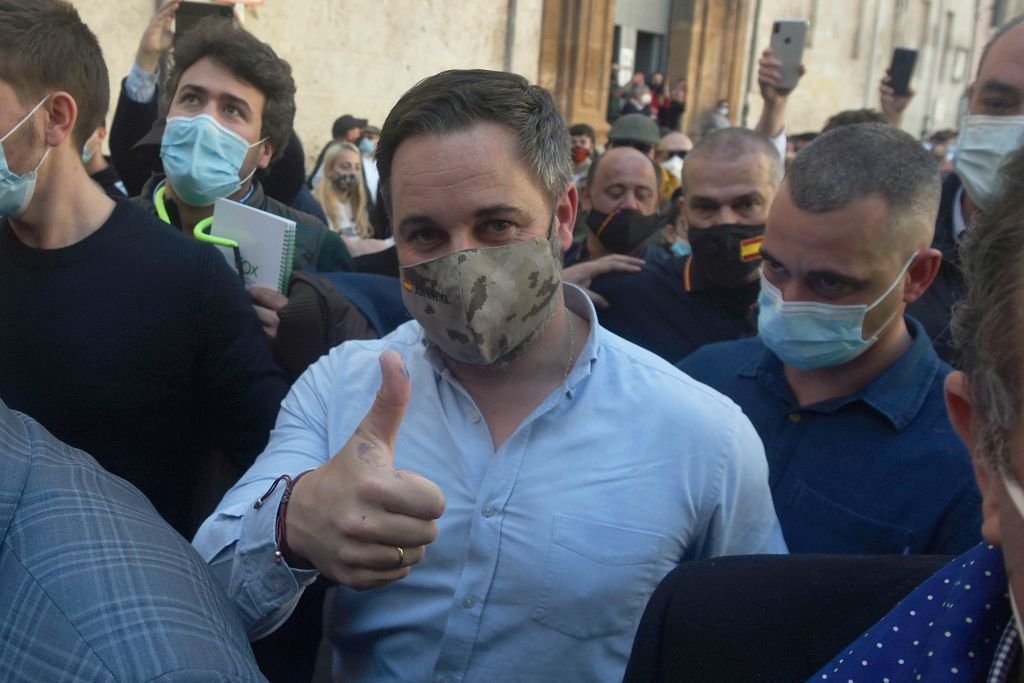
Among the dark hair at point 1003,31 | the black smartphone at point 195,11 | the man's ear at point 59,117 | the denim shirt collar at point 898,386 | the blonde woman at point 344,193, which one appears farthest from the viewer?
the black smartphone at point 195,11

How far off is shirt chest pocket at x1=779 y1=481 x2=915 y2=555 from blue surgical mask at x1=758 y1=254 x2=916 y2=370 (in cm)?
34

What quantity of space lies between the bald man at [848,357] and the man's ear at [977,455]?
700 mm

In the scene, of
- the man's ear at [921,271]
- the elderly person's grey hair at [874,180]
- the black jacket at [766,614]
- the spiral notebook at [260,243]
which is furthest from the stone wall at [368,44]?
the black jacket at [766,614]

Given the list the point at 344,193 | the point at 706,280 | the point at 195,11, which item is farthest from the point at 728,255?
the point at 195,11

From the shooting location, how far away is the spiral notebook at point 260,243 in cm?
255

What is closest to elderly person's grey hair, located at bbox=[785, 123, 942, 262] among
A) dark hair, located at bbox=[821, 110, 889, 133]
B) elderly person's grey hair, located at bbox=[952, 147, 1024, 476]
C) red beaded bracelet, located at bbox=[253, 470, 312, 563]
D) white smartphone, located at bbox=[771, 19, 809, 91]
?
elderly person's grey hair, located at bbox=[952, 147, 1024, 476]

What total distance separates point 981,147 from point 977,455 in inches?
90.7

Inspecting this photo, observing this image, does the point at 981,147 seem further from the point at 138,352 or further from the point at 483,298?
the point at 138,352

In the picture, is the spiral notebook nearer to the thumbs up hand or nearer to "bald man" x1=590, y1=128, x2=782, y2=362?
"bald man" x1=590, y1=128, x2=782, y2=362

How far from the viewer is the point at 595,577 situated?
1.61 meters

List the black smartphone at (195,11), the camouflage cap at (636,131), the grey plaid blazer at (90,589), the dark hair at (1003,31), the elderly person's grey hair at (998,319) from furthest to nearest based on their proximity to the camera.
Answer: the black smartphone at (195,11) → the camouflage cap at (636,131) → the dark hair at (1003,31) → the elderly person's grey hair at (998,319) → the grey plaid blazer at (90,589)

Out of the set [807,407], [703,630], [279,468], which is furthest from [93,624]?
[807,407]

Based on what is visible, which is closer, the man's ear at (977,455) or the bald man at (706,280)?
the man's ear at (977,455)

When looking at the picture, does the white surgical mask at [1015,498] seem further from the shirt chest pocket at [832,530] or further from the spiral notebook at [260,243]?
the spiral notebook at [260,243]
